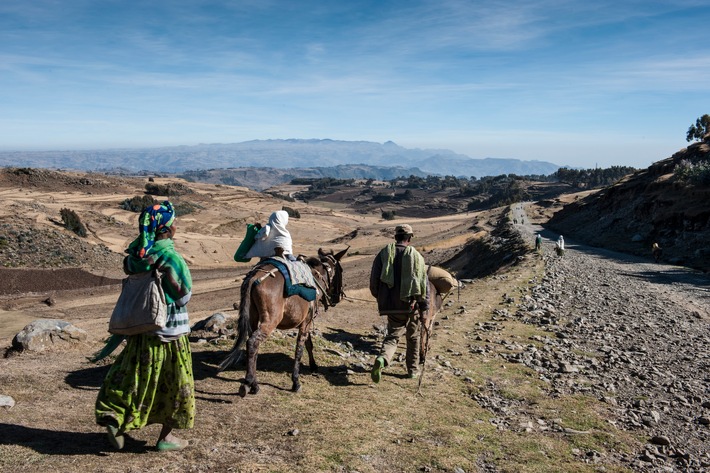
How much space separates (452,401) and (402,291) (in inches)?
80.0

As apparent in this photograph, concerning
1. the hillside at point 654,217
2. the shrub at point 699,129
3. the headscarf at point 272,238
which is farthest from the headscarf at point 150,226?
the shrub at point 699,129

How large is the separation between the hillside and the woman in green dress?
26486mm

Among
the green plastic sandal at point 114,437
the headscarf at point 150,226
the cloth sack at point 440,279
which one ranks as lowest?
the green plastic sandal at point 114,437

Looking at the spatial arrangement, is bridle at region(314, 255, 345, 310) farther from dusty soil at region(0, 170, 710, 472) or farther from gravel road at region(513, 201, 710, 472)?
gravel road at region(513, 201, 710, 472)

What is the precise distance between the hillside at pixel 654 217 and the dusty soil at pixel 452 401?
1421 cm

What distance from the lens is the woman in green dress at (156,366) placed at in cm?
493

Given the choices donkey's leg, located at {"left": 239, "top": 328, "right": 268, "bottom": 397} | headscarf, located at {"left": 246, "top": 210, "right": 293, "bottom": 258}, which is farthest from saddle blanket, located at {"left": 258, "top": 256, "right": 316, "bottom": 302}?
donkey's leg, located at {"left": 239, "top": 328, "right": 268, "bottom": 397}

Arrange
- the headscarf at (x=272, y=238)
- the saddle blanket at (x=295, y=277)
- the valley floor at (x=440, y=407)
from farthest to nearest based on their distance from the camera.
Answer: the headscarf at (x=272, y=238)
the saddle blanket at (x=295, y=277)
the valley floor at (x=440, y=407)

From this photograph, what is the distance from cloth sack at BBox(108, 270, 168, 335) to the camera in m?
4.90

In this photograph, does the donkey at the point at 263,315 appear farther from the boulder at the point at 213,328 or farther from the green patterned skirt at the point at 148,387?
the boulder at the point at 213,328

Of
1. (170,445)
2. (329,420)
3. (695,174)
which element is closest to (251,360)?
(329,420)

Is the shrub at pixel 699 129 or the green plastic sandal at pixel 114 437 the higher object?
the shrub at pixel 699 129

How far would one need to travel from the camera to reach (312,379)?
326 inches

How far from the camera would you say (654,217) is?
3412cm
